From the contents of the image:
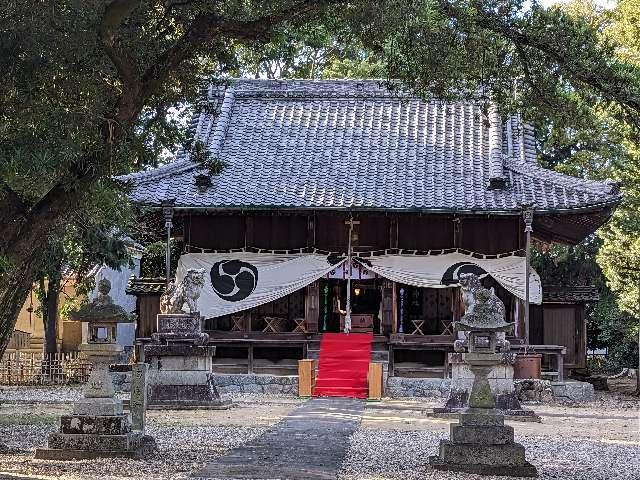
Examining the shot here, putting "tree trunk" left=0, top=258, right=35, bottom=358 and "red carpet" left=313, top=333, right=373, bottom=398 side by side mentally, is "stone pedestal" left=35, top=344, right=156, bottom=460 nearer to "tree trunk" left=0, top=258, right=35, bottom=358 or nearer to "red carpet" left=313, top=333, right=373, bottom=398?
"tree trunk" left=0, top=258, right=35, bottom=358

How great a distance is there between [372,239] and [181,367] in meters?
9.10

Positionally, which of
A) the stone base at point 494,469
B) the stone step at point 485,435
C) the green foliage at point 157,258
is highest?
the green foliage at point 157,258

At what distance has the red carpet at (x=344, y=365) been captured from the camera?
23.0m

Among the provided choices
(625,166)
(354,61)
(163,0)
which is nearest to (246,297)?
(625,166)

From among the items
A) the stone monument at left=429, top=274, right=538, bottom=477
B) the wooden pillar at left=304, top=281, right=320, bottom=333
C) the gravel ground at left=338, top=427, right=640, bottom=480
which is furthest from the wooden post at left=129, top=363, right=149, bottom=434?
the wooden pillar at left=304, top=281, right=320, bottom=333

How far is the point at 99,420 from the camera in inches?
458

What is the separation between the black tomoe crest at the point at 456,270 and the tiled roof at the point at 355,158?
1773 mm

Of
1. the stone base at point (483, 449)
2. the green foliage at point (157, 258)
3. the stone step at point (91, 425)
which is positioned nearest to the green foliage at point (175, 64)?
the stone step at point (91, 425)

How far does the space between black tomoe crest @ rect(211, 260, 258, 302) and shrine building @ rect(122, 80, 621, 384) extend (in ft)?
0.10

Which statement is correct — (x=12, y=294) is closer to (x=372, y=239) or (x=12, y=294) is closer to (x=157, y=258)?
(x=372, y=239)

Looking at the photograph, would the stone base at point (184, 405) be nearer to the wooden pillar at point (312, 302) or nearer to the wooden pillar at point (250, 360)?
the wooden pillar at point (250, 360)

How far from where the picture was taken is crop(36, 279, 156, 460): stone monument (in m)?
11.5

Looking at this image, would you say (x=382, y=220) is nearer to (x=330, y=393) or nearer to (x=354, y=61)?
(x=330, y=393)

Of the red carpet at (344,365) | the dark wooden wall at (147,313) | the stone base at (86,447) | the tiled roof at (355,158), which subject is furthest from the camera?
the dark wooden wall at (147,313)
